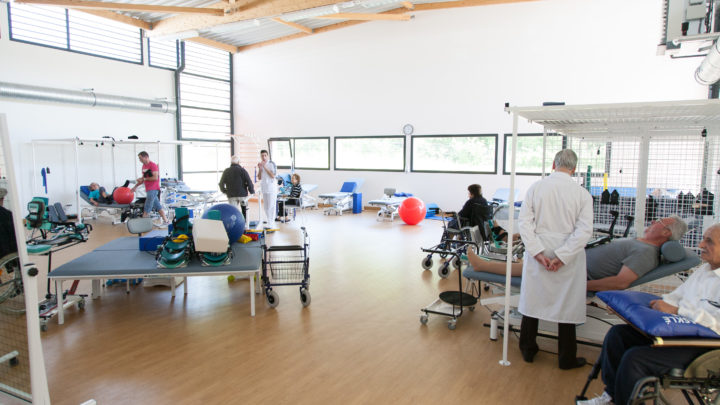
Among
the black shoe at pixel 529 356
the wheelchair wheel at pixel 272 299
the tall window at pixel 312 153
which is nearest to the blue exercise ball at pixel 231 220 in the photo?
the wheelchair wheel at pixel 272 299

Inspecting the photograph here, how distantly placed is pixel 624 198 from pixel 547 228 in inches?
108

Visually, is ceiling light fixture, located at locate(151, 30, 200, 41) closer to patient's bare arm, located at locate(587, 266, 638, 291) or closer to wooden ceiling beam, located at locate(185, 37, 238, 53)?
wooden ceiling beam, located at locate(185, 37, 238, 53)

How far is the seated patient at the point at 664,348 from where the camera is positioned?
205 centimetres

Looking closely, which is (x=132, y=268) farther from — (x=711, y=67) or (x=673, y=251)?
(x=711, y=67)

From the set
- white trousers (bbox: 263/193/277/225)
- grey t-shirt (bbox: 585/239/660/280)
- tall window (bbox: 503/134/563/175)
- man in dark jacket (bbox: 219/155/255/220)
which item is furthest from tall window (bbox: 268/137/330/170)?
grey t-shirt (bbox: 585/239/660/280)

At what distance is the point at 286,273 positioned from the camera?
17.0ft

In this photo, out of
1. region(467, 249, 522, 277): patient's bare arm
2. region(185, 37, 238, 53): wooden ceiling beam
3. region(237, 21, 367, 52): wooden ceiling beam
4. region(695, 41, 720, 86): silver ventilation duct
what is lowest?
region(467, 249, 522, 277): patient's bare arm

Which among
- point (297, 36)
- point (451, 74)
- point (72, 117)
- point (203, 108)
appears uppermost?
point (297, 36)

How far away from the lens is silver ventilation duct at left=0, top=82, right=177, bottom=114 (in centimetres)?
891

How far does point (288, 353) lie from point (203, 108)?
12088 millimetres

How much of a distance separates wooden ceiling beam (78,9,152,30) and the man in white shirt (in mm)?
6136

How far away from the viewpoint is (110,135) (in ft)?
36.4

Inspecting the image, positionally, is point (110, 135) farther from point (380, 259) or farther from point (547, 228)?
point (547, 228)

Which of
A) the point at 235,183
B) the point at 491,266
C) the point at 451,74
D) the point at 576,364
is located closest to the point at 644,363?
the point at 576,364
